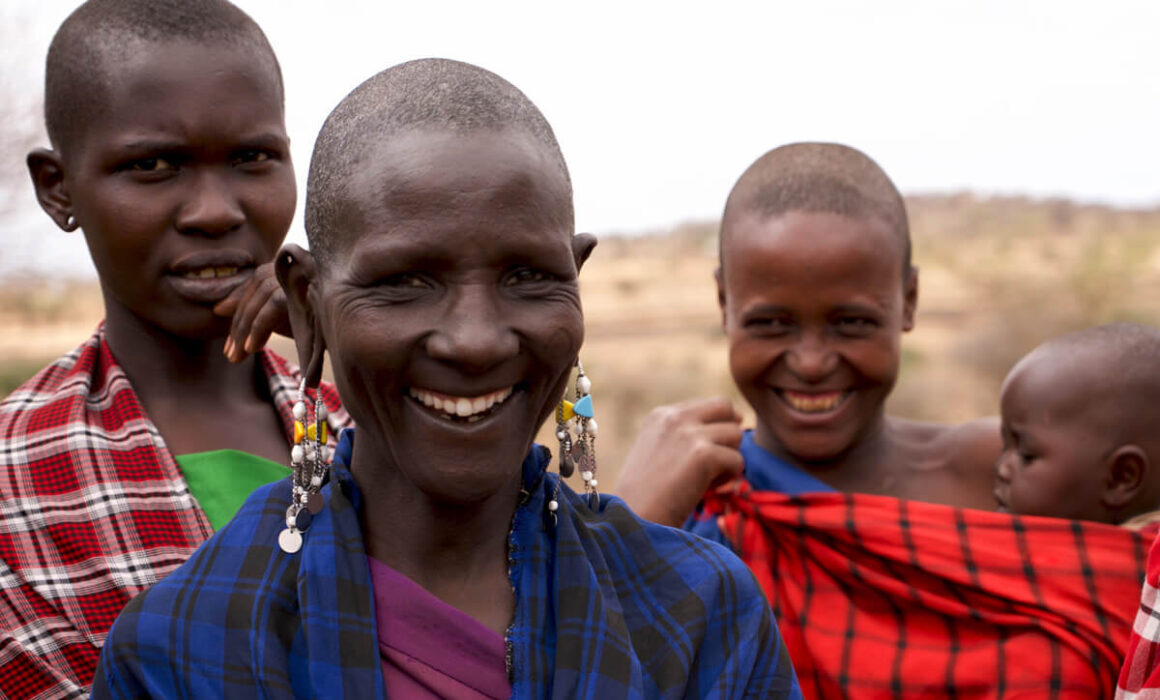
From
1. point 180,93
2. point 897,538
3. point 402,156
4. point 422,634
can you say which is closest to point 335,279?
point 402,156

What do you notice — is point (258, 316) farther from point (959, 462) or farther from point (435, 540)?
point (959, 462)

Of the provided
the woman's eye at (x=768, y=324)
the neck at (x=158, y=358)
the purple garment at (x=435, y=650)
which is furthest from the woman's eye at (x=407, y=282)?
the woman's eye at (x=768, y=324)

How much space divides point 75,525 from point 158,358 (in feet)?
1.64

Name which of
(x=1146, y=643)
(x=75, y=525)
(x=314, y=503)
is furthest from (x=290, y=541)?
(x=1146, y=643)

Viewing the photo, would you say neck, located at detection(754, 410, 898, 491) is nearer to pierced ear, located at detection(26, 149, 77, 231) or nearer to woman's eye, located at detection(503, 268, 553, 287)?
woman's eye, located at detection(503, 268, 553, 287)

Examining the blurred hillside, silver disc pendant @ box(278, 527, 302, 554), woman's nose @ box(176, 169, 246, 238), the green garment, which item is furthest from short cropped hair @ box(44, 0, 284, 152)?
the blurred hillside

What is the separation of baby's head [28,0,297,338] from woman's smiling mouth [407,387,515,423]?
1129mm

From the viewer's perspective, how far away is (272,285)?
243 cm

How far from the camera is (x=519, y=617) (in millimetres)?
1862

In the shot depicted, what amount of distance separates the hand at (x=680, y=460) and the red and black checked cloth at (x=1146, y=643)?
1144 mm

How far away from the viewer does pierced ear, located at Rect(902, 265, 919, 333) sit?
11.1 ft

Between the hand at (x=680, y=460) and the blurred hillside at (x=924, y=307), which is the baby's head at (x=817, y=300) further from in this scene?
the blurred hillside at (x=924, y=307)

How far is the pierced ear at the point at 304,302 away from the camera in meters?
1.86

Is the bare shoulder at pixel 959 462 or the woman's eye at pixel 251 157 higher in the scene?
the woman's eye at pixel 251 157
